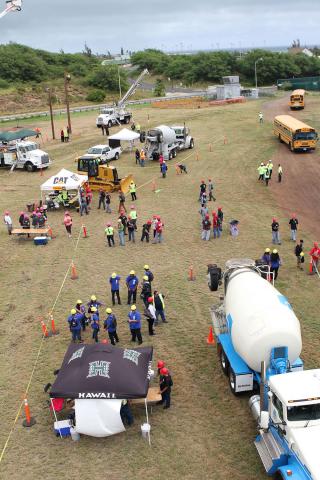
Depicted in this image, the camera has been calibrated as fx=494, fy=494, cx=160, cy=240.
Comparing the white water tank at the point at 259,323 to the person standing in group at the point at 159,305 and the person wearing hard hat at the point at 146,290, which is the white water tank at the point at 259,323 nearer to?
the person standing in group at the point at 159,305

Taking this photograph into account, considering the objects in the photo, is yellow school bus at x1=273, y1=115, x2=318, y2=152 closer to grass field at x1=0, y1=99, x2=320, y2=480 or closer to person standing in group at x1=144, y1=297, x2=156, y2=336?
grass field at x1=0, y1=99, x2=320, y2=480

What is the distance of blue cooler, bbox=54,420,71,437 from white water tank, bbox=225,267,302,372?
4.90 m

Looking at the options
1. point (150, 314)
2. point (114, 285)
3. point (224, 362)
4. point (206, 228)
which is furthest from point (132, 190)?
point (224, 362)

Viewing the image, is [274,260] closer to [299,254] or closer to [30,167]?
[299,254]

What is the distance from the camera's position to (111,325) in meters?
16.2

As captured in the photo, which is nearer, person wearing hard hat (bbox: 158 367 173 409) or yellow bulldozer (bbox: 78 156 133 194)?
person wearing hard hat (bbox: 158 367 173 409)

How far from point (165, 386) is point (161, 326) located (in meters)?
4.77

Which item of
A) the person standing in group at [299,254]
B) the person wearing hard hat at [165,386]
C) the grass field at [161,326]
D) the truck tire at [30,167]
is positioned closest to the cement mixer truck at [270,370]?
the grass field at [161,326]

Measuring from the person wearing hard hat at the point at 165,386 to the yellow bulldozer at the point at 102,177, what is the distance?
23267mm

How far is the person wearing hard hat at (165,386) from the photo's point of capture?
13.4 metres

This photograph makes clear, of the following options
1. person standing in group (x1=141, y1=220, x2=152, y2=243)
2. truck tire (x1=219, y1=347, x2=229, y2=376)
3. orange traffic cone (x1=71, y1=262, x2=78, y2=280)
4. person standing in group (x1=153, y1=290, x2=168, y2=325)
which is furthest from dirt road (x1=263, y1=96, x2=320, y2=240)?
truck tire (x1=219, y1=347, x2=229, y2=376)

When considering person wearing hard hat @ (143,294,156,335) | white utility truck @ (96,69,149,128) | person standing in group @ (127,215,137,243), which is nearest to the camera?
person wearing hard hat @ (143,294,156,335)

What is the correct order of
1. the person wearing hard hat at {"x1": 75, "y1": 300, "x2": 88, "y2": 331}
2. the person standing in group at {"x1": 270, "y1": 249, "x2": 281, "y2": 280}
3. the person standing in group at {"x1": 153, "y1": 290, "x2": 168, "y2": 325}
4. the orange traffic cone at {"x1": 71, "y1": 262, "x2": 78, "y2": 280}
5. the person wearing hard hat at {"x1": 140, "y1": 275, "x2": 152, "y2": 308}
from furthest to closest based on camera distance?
the orange traffic cone at {"x1": 71, "y1": 262, "x2": 78, "y2": 280} < the person standing in group at {"x1": 270, "y1": 249, "x2": 281, "y2": 280} < the person wearing hard hat at {"x1": 140, "y1": 275, "x2": 152, "y2": 308} < the person standing in group at {"x1": 153, "y1": 290, "x2": 168, "y2": 325} < the person wearing hard hat at {"x1": 75, "y1": 300, "x2": 88, "y2": 331}

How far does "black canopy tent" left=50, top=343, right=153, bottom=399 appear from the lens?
12.2 meters
